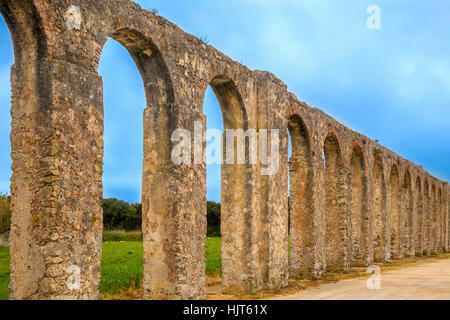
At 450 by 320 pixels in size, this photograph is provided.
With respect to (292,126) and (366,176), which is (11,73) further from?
(366,176)

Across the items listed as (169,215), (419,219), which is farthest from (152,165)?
(419,219)

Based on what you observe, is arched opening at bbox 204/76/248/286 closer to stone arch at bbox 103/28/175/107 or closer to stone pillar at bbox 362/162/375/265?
stone arch at bbox 103/28/175/107

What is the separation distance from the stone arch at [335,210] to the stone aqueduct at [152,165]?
1.41 m

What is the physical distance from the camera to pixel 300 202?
43.0ft

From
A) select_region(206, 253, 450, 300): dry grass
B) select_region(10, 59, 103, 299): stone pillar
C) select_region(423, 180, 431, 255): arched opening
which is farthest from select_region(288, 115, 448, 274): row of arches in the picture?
select_region(10, 59, 103, 299): stone pillar

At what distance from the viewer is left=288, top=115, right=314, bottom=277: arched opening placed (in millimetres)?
12922

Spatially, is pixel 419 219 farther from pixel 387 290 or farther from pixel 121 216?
pixel 387 290

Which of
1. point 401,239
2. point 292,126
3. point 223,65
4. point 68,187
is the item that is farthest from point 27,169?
point 401,239

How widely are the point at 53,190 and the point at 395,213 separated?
64.4 feet

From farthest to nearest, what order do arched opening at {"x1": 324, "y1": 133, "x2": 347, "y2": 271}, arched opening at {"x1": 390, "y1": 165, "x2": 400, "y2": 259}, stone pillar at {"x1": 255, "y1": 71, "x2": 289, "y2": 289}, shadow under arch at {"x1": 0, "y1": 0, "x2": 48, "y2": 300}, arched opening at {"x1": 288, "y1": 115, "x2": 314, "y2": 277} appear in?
1. arched opening at {"x1": 390, "y1": 165, "x2": 400, "y2": 259}
2. arched opening at {"x1": 324, "y1": 133, "x2": 347, "y2": 271}
3. arched opening at {"x1": 288, "y1": 115, "x2": 314, "y2": 277}
4. stone pillar at {"x1": 255, "y1": 71, "x2": 289, "y2": 289}
5. shadow under arch at {"x1": 0, "y1": 0, "x2": 48, "y2": 300}

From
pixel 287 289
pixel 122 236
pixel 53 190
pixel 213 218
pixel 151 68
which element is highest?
pixel 151 68

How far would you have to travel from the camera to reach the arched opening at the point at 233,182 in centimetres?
1016

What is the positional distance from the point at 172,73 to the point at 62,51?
7.54 feet

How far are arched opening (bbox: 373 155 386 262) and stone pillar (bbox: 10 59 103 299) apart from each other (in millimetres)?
15387
